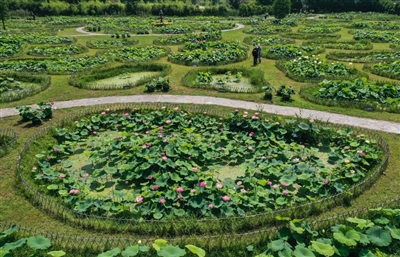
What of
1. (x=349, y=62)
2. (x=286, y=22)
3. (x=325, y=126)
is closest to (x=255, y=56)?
(x=349, y=62)

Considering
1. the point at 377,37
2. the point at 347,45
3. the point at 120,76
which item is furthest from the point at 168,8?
the point at 120,76

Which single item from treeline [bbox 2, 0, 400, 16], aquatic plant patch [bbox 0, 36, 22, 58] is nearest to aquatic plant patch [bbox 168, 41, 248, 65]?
aquatic plant patch [bbox 0, 36, 22, 58]

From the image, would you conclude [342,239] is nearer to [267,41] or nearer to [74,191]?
[74,191]

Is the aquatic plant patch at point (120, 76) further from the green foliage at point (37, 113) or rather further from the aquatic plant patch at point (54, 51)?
the aquatic plant patch at point (54, 51)

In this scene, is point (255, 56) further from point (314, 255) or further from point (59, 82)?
point (314, 255)

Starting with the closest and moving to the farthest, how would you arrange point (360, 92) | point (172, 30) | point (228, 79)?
point (360, 92) → point (228, 79) → point (172, 30)

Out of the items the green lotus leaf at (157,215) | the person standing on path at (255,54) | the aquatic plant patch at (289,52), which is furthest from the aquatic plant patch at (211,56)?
the green lotus leaf at (157,215)

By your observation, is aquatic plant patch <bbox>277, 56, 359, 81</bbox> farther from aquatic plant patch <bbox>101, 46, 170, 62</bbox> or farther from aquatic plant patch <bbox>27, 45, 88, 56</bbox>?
aquatic plant patch <bbox>27, 45, 88, 56</bbox>
